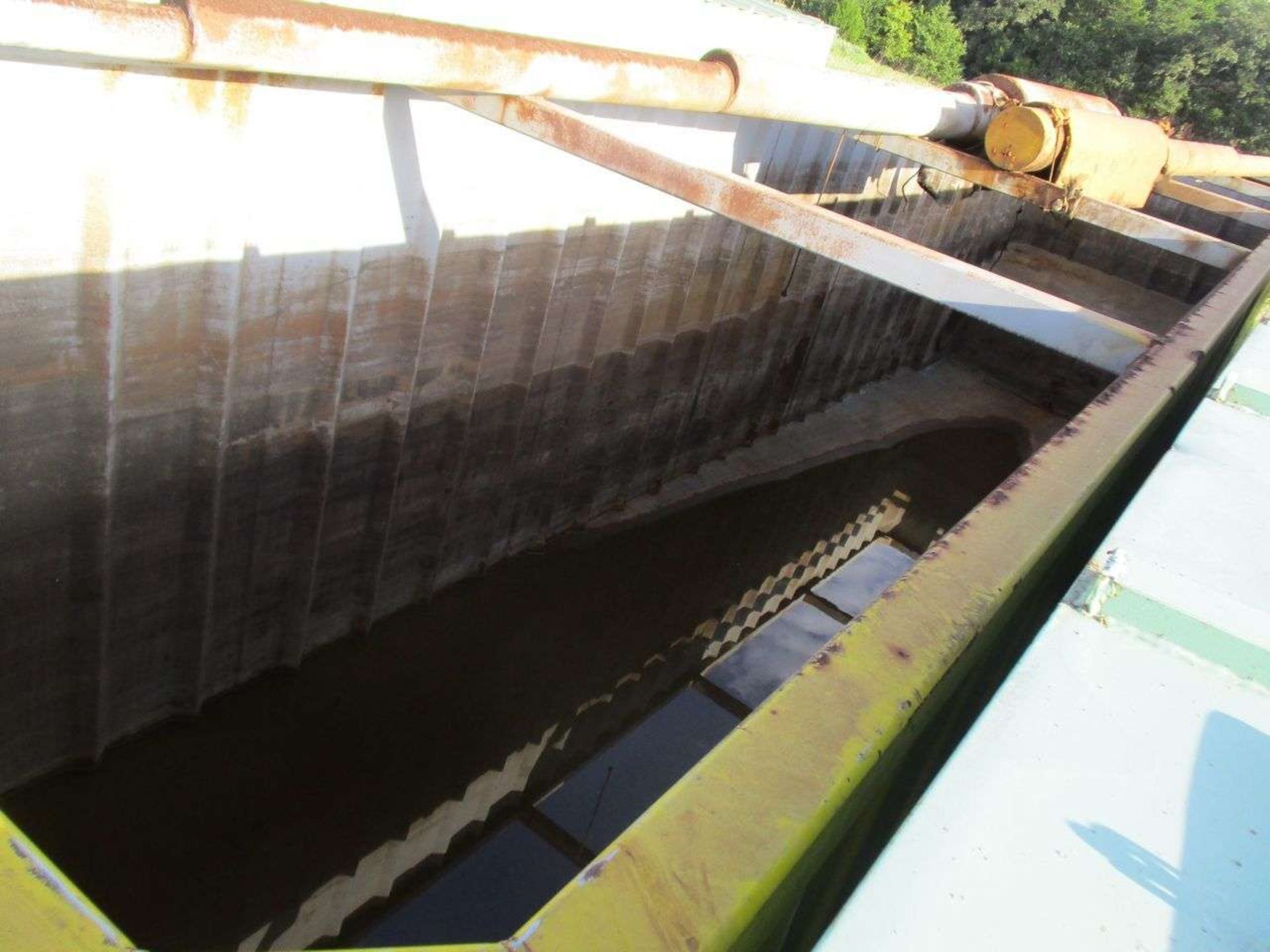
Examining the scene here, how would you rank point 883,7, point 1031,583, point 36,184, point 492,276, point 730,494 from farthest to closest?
point 883,7 → point 730,494 → point 492,276 → point 36,184 → point 1031,583

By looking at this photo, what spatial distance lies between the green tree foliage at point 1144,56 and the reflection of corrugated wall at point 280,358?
3571cm

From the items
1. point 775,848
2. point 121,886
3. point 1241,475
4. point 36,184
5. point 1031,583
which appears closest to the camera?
point 775,848

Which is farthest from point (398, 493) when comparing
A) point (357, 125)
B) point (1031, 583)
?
point (1031, 583)

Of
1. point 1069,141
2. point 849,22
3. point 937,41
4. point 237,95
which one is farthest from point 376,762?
point 937,41

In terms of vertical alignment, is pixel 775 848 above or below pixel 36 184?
above

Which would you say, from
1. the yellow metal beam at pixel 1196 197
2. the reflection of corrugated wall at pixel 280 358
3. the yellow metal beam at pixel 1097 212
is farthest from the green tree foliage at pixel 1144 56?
the reflection of corrugated wall at pixel 280 358

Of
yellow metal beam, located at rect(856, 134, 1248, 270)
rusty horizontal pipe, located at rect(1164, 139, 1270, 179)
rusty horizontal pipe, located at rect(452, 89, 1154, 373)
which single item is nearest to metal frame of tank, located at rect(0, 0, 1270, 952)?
rusty horizontal pipe, located at rect(452, 89, 1154, 373)

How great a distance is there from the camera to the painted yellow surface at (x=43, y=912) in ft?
4.14

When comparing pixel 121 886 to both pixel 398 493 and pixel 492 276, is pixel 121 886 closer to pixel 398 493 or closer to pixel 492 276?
pixel 398 493

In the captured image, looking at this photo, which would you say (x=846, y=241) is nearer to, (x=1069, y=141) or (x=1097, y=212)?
(x=1097, y=212)

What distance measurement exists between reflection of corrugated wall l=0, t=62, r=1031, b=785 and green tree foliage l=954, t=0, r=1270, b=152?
35.7 metres

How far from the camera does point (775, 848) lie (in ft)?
5.35

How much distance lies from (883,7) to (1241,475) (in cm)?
3778

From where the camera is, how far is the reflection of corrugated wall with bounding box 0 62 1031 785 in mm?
5301
